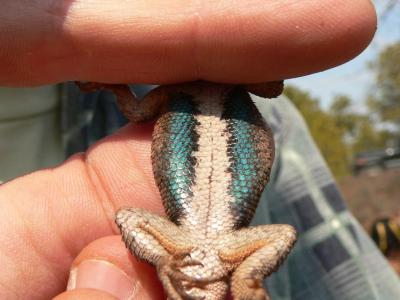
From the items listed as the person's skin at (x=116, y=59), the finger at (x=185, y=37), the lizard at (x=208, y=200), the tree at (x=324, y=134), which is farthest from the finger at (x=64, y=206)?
the tree at (x=324, y=134)

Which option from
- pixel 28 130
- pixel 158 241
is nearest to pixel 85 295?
pixel 158 241

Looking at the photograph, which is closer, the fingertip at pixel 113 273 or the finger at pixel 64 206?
the fingertip at pixel 113 273

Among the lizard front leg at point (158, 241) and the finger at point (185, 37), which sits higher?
the finger at point (185, 37)

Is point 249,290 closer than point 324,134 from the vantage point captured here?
Yes

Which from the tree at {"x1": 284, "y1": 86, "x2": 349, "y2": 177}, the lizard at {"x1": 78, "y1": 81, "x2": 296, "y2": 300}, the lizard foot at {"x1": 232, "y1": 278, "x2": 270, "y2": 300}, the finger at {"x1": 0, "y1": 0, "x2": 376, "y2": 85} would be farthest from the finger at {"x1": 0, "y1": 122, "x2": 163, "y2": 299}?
the tree at {"x1": 284, "y1": 86, "x2": 349, "y2": 177}

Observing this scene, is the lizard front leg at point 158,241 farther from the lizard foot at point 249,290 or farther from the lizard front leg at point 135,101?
the lizard front leg at point 135,101

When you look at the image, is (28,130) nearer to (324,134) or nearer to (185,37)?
(185,37)
